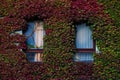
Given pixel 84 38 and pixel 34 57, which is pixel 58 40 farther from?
pixel 34 57

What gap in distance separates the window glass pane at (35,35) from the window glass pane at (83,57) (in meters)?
1.36

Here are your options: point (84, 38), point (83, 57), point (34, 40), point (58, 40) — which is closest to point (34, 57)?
point (34, 40)

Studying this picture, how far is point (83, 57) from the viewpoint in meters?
18.2

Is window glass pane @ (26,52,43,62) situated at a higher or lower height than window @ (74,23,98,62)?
lower

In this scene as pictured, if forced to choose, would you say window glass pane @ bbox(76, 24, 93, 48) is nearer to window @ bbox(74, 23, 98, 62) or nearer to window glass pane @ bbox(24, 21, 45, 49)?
window @ bbox(74, 23, 98, 62)

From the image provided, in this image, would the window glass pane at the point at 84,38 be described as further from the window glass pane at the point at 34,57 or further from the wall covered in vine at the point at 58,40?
the window glass pane at the point at 34,57

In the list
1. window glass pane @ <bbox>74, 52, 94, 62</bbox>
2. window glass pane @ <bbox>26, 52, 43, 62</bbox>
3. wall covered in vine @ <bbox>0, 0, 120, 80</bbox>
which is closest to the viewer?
wall covered in vine @ <bbox>0, 0, 120, 80</bbox>

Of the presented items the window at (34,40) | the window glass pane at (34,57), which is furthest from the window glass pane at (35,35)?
the window glass pane at (34,57)

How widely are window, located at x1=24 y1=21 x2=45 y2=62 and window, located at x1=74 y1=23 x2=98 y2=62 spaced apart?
132 centimetres

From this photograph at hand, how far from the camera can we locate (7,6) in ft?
60.1

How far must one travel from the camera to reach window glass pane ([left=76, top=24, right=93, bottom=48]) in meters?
18.3

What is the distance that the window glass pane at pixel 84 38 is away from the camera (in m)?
18.3

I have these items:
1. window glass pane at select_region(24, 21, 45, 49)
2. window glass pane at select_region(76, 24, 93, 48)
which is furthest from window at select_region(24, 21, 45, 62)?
window glass pane at select_region(76, 24, 93, 48)

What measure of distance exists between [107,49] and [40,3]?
2971 mm
